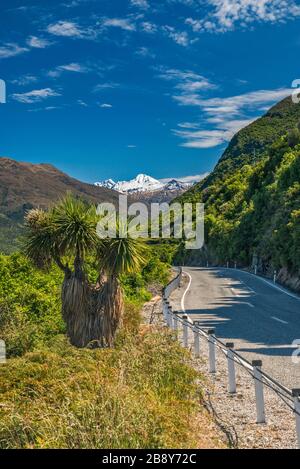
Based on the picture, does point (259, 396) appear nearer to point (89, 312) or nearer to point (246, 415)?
point (246, 415)

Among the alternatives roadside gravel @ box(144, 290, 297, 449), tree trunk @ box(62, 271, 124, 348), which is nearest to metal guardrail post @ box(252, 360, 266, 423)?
roadside gravel @ box(144, 290, 297, 449)

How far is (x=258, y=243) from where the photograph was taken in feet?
166

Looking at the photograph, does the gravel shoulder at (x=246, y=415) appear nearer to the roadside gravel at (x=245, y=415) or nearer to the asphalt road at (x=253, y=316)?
the roadside gravel at (x=245, y=415)

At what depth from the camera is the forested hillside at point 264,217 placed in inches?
1328

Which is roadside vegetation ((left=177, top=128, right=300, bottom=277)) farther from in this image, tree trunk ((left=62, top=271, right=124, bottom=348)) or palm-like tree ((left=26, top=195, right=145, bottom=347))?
tree trunk ((left=62, top=271, right=124, bottom=348))

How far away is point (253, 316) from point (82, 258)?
312 inches

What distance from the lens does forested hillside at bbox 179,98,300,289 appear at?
111 ft

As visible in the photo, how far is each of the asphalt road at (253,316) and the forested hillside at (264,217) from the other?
10.2 ft

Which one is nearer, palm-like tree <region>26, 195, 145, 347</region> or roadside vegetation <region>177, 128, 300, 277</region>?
palm-like tree <region>26, 195, 145, 347</region>

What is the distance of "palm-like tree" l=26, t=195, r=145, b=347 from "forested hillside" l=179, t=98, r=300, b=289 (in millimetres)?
17629

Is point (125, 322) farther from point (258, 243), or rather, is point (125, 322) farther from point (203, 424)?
point (258, 243)

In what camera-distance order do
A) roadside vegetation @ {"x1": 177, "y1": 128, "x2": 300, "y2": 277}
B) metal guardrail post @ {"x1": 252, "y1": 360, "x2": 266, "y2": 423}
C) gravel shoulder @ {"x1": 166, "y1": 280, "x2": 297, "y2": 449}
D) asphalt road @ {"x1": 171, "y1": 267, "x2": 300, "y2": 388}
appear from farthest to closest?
roadside vegetation @ {"x1": 177, "y1": 128, "x2": 300, "y2": 277} → asphalt road @ {"x1": 171, "y1": 267, "x2": 300, "y2": 388} → metal guardrail post @ {"x1": 252, "y1": 360, "x2": 266, "y2": 423} → gravel shoulder @ {"x1": 166, "y1": 280, "x2": 297, "y2": 449}

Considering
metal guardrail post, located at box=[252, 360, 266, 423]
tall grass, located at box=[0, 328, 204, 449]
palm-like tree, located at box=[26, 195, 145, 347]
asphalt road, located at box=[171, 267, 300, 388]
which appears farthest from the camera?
palm-like tree, located at box=[26, 195, 145, 347]

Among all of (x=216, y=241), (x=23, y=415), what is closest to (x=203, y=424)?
(x=23, y=415)
